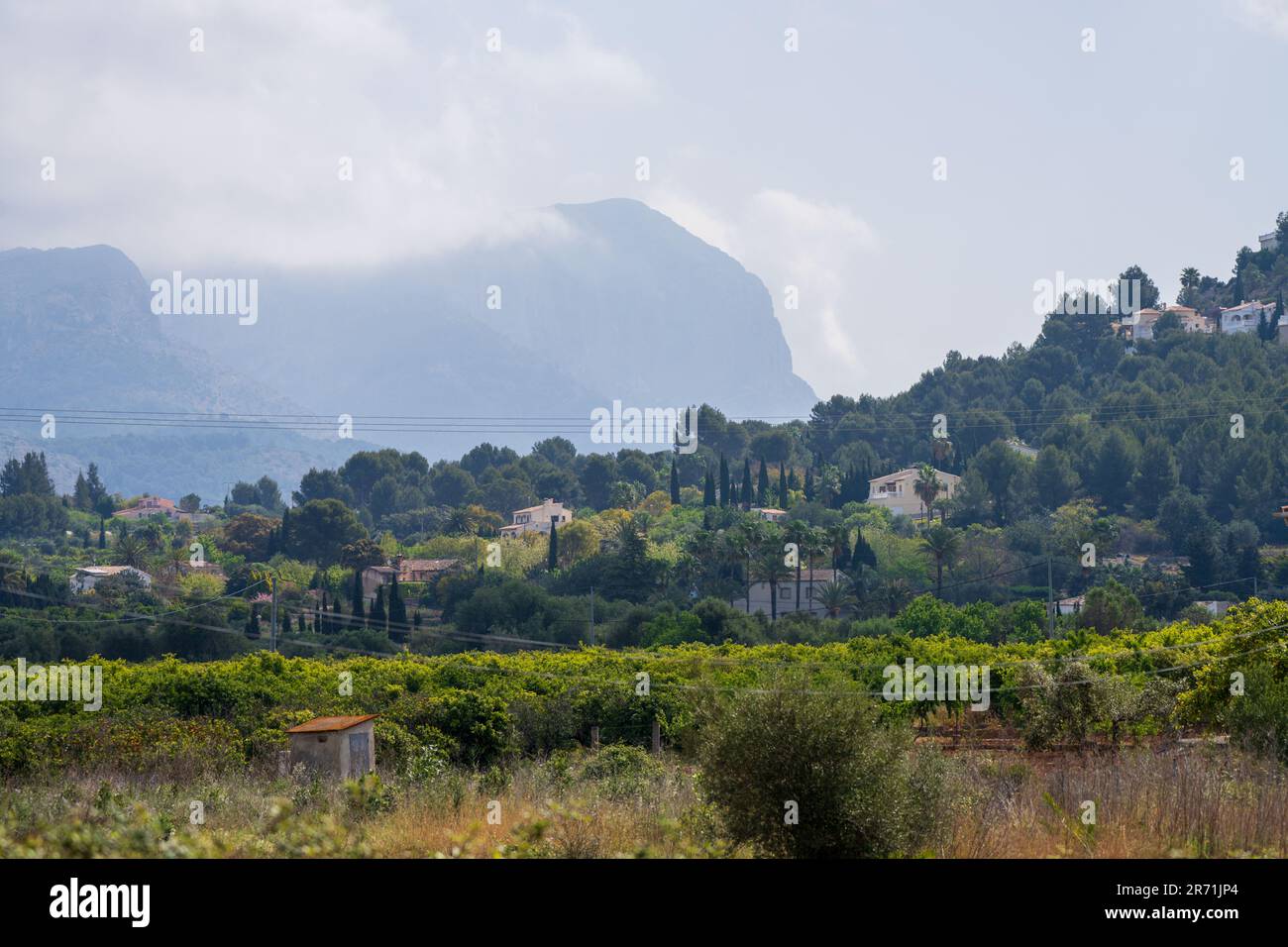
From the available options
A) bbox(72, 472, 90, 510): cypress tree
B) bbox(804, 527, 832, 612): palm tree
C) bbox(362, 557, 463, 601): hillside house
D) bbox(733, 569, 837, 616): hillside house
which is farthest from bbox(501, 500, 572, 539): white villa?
bbox(72, 472, 90, 510): cypress tree

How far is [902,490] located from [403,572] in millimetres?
47163

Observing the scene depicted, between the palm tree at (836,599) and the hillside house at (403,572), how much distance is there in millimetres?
27466

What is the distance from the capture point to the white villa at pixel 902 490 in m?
121

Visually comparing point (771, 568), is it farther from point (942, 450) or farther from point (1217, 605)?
point (942, 450)

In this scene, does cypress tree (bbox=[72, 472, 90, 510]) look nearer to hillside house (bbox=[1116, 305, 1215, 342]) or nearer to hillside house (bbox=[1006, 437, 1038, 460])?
hillside house (bbox=[1006, 437, 1038, 460])

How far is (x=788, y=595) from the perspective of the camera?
89.5m

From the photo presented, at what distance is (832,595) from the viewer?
3223 inches

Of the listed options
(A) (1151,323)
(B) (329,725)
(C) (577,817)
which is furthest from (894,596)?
(A) (1151,323)

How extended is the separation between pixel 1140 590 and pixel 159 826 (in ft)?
251

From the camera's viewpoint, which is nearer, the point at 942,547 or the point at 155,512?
the point at 942,547

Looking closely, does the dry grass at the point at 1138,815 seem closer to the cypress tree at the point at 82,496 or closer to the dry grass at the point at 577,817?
the dry grass at the point at 577,817

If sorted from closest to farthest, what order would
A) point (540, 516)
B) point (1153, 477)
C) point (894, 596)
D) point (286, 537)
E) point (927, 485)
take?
point (894, 596), point (1153, 477), point (286, 537), point (927, 485), point (540, 516)

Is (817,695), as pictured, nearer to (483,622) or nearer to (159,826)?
(159,826)

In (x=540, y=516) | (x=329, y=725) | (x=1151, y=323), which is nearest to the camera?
(x=329, y=725)
